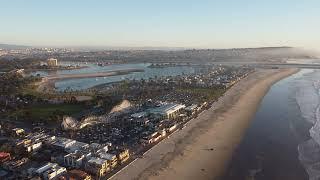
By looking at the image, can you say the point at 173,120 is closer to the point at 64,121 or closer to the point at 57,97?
the point at 64,121

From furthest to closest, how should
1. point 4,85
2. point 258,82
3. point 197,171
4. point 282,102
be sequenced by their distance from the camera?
point 258,82
point 4,85
point 282,102
point 197,171

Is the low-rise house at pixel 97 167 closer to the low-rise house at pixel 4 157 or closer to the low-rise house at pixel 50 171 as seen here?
the low-rise house at pixel 50 171

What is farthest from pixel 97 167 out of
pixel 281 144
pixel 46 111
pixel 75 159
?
pixel 46 111

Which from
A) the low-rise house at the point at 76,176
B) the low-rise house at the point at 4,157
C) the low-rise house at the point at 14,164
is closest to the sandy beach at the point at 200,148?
the low-rise house at the point at 76,176

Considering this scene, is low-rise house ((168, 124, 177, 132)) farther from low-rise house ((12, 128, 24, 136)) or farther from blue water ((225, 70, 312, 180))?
low-rise house ((12, 128, 24, 136))

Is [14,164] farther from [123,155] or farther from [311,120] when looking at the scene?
[311,120]

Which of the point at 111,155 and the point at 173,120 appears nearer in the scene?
the point at 111,155

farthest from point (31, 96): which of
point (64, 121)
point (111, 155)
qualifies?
point (111, 155)
